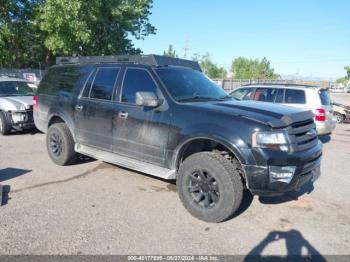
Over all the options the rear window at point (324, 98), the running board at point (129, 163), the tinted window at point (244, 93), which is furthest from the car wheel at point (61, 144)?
the rear window at point (324, 98)

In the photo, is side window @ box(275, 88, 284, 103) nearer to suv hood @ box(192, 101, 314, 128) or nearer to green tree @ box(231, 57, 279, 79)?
suv hood @ box(192, 101, 314, 128)

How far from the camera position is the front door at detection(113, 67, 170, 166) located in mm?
4574

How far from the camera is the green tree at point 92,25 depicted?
15174 millimetres

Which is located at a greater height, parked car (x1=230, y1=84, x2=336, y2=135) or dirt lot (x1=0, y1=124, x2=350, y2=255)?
parked car (x1=230, y1=84, x2=336, y2=135)

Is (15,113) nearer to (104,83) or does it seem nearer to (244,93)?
(104,83)

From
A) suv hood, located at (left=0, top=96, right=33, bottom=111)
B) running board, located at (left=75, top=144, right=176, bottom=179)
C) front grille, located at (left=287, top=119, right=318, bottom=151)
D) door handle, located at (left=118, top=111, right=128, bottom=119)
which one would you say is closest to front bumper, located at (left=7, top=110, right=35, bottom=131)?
suv hood, located at (left=0, top=96, right=33, bottom=111)

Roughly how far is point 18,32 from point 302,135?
1739 cm

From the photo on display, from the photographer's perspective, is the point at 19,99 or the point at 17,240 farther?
the point at 19,99

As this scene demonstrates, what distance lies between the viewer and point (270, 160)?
12.1 feet

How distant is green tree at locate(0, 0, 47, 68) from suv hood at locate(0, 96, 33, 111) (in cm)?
931

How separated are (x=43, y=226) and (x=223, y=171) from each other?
223 cm

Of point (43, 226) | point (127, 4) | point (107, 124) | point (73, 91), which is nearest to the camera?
point (43, 226)

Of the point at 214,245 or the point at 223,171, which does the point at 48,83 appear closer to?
the point at 223,171

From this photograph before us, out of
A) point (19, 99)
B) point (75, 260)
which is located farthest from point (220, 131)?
point (19, 99)
